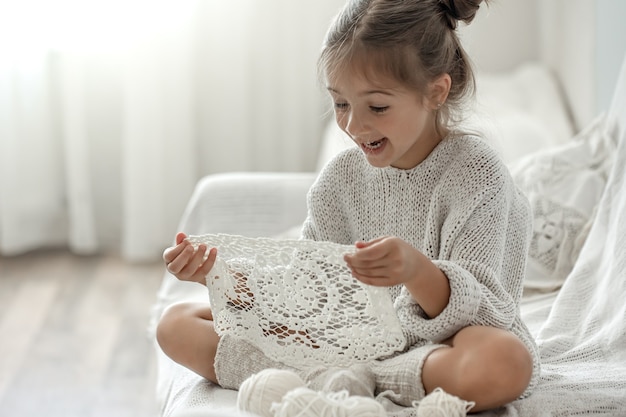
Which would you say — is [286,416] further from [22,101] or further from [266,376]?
[22,101]

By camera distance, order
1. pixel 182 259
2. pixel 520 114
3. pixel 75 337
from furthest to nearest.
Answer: pixel 520 114, pixel 75 337, pixel 182 259

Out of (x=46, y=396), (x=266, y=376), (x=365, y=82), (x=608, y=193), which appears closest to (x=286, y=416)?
(x=266, y=376)

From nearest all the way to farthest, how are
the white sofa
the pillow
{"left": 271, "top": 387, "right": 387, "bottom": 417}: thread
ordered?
{"left": 271, "top": 387, "right": 387, "bottom": 417}: thread < the white sofa < the pillow

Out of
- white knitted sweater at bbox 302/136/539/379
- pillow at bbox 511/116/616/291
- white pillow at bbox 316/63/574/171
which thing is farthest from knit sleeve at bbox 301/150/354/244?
white pillow at bbox 316/63/574/171

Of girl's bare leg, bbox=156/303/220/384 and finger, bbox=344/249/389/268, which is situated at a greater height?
finger, bbox=344/249/389/268

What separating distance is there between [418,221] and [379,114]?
0.58 feet

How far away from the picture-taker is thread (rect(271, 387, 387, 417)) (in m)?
1.06

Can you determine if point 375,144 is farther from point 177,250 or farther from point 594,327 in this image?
point 594,327

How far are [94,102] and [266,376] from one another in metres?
2.08

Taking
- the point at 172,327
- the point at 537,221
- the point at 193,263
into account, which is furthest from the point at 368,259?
the point at 537,221

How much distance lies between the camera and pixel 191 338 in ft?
4.54

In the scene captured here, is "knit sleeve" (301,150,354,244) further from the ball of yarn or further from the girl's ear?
the ball of yarn

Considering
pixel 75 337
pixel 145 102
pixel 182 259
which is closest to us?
pixel 182 259

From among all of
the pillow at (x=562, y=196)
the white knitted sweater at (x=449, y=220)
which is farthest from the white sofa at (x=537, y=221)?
the white knitted sweater at (x=449, y=220)
